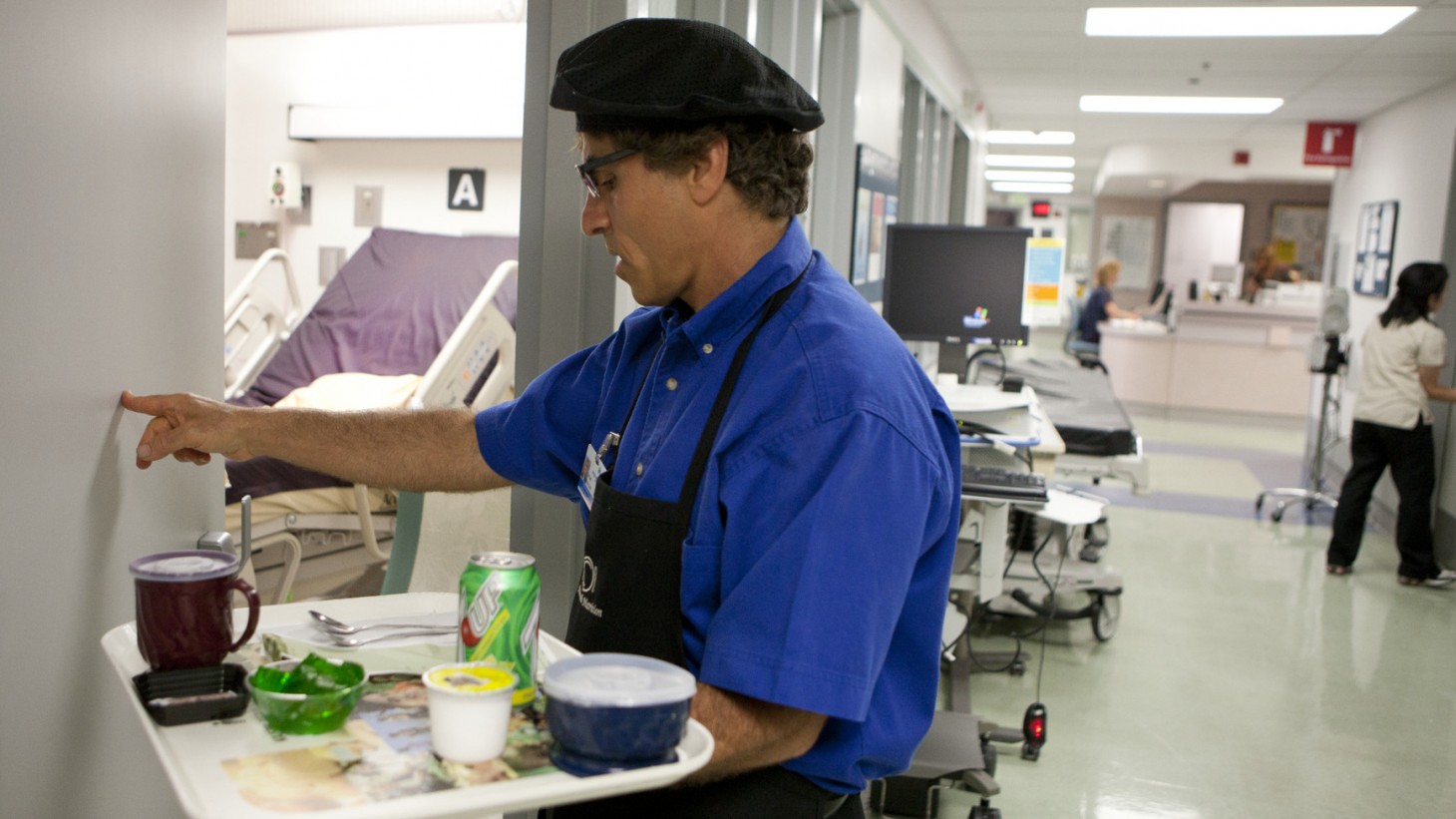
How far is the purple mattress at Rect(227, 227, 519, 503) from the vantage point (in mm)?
4453

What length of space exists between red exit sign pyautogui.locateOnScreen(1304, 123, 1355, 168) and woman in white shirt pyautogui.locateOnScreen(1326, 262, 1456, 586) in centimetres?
450

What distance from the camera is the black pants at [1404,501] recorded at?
19.5ft

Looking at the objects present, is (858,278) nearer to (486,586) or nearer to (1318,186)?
(486,586)

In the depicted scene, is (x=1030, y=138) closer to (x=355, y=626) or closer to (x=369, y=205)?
(x=369, y=205)

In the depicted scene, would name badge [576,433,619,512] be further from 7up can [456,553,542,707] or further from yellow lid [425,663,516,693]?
yellow lid [425,663,516,693]

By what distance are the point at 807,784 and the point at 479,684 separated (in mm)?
525

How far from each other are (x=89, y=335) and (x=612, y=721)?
0.82 meters

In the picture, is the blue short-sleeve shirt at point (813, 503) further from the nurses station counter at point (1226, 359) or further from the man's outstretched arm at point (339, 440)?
the nurses station counter at point (1226, 359)

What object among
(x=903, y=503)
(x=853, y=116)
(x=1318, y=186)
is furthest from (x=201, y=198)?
(x=1318, y=186)

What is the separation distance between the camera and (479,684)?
938 millimetres

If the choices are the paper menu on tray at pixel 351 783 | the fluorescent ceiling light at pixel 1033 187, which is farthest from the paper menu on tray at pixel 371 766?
the fluorescent ceiling light at pixel 1033 187

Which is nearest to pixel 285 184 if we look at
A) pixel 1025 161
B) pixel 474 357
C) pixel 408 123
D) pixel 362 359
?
pixel 408 123

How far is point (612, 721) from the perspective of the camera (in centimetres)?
90

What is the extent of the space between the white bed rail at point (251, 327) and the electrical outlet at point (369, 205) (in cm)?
44
